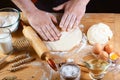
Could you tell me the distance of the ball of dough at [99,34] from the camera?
4.69 ft

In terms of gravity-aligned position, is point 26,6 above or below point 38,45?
above

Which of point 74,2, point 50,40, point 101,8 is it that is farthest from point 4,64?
point 101,8

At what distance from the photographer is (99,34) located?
4.72ft

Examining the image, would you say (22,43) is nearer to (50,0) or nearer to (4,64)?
(4,64)

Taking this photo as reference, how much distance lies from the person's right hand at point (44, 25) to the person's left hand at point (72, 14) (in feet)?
0.17

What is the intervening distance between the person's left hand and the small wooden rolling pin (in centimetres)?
17

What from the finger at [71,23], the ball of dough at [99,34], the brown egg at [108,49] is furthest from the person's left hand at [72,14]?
the brown egg at [108,49]

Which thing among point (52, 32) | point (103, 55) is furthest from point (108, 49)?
point (52, 32)

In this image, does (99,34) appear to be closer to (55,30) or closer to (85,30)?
(85,30)

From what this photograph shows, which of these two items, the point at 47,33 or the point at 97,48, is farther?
the point at 47,33

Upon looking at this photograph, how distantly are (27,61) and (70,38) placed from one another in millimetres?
250

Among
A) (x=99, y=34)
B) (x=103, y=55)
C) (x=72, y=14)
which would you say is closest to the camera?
(x=103, y=55)

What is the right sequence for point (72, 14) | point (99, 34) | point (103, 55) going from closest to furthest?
point (103, 55)
point (99, 34)
point (72, 14)

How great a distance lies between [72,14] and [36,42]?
286mm
